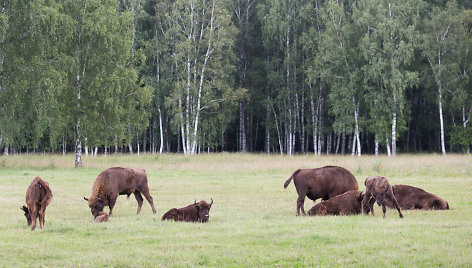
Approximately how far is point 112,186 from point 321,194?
5514 mm

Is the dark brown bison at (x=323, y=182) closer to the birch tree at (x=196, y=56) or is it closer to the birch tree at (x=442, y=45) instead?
the birch tree at (x=196, y=56)

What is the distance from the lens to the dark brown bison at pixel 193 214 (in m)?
13.1

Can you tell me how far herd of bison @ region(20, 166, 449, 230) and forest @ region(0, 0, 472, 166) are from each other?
71.0ft

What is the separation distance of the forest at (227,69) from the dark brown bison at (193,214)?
23643 millimetres

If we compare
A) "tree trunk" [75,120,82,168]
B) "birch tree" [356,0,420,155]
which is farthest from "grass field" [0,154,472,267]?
"birch tree" [356,0,420,155]

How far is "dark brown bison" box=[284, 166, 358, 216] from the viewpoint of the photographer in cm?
1502

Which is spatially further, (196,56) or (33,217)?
(196,56)

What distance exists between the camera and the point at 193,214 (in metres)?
13.5

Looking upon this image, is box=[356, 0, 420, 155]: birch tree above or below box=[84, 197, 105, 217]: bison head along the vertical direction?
above

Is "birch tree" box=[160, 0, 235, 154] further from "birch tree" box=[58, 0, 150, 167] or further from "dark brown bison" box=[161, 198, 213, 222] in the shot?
"dark brown bison" box=[161, 198, 213, 222]

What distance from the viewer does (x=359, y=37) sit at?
5172 centimetres

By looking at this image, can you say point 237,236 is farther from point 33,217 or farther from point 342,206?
point 33,217

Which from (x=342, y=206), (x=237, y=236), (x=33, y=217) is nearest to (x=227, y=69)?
(x=342, y=206)

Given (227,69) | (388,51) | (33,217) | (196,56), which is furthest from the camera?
(227,69)
